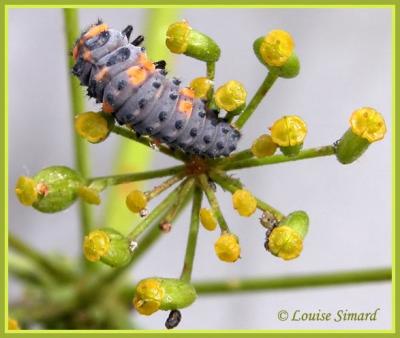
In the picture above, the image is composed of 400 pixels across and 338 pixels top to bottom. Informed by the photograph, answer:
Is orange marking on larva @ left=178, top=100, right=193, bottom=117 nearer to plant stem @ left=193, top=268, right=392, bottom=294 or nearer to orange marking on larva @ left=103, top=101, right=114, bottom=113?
orange marking on larva @ left=103, top=101, right=114, bottom=113

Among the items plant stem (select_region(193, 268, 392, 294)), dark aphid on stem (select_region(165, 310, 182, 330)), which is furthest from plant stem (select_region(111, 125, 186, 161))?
plant stem (select_region(193, 268, 392, 294))

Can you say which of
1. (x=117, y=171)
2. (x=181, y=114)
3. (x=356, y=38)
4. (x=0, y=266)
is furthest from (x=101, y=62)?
(x=356, y=38)

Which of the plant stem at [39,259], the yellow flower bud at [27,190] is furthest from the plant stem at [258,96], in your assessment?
the plant stem at [39,259]

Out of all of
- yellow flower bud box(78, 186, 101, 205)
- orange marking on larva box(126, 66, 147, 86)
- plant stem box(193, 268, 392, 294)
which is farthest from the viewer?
plant stem box(193, 268, 392, 294)

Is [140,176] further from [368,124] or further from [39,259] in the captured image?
[39,259]

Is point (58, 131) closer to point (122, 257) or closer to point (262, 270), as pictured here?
point (262, 270)

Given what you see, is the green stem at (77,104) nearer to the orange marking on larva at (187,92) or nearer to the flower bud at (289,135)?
the orange marking on larva at (187,92)
